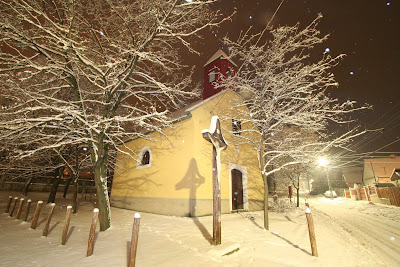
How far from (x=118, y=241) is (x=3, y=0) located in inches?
288

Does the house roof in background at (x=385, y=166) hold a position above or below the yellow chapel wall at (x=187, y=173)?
above

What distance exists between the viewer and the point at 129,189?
1209 centimetres

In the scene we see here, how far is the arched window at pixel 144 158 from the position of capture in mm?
11347

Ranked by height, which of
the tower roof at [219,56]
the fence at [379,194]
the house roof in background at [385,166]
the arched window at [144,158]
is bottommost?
the fence at [379,194]

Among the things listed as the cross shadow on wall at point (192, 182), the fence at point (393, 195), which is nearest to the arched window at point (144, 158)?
the cross shadow on wall at point (192, 182)

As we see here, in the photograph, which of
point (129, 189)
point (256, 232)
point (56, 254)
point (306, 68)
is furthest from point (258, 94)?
point (129, 189)

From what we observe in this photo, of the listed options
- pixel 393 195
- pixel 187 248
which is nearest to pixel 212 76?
pixel 187 248

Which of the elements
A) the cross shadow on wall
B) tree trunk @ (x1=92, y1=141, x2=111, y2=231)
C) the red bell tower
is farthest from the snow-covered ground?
the red bell tower

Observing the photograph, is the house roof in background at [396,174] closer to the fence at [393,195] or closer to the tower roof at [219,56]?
the fence at [393,195]

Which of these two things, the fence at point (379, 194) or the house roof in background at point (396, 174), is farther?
the house roof in background at point (396, 174)

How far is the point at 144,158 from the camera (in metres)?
12.0

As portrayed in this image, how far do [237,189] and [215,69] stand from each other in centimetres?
877

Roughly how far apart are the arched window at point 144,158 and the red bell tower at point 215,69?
18.4ft

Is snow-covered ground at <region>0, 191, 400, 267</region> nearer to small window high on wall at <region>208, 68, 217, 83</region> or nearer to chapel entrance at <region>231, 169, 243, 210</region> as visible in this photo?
chapel entrance at <region>231, 169, 243, 210</region>
